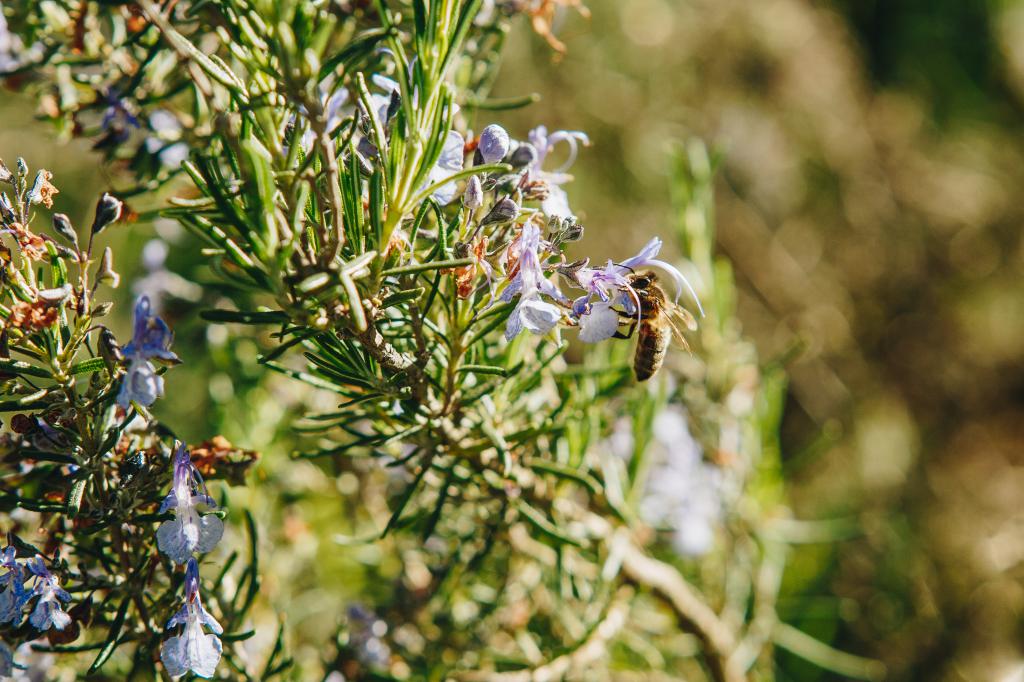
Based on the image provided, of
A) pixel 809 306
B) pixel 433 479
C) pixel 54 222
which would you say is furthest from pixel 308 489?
pixel 809 306

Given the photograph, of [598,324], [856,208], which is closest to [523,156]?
[598,324]

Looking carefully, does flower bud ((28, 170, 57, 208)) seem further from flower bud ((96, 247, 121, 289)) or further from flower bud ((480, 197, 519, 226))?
flower bud ((480, 197, 519, 226))

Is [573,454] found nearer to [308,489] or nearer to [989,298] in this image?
[308,489]

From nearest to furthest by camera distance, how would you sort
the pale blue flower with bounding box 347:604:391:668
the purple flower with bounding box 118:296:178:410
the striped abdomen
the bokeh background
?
1. the purple flower with bounding box 118:296:178:410
2. the striped abdomen
3. the pale blue flower with bounding box 347:604:391:668
4. the bokeh background

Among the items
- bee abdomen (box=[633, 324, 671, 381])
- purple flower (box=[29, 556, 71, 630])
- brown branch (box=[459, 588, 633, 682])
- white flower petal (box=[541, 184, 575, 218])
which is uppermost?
white flower petal (box=[541, 184, 575, 218])

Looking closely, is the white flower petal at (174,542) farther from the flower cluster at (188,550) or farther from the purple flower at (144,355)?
the purple flower at (144,355)

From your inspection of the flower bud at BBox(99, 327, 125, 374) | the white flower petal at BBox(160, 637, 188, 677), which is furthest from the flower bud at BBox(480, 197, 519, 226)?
the white flower petal at BBox(160, 637, 188, 677)

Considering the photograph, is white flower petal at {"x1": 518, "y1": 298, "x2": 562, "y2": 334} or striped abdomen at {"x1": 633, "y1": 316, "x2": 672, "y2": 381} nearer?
white flower petal at {"x1": 518, "y1": 298, "x2": 562, "y2": 334}
